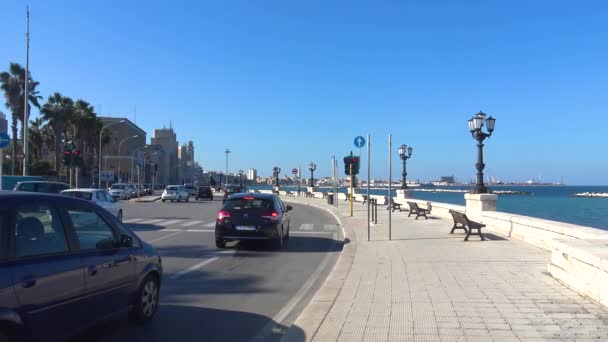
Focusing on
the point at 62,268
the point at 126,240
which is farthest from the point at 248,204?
the point at 62,268

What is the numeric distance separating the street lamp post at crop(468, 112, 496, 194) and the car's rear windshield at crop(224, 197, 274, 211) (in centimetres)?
960

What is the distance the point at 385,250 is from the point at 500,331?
759 centimetres

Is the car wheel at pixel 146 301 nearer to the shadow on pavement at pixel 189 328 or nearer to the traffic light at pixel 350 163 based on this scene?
the shadow on pavement at pixel 189 328

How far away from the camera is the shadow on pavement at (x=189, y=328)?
586 centimetres

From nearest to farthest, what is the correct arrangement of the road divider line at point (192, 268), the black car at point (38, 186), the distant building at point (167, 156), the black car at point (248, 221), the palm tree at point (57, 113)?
the road divider line at point (192, 268), the black car at point (248, 221), the black car at point (38, 186), the palm tree at point (57, 113), the distant building at point (167, 156)

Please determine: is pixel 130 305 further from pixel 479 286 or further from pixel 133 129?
pixel 133 129

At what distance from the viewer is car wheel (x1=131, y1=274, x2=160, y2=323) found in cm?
613

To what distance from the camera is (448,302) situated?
23.6ft

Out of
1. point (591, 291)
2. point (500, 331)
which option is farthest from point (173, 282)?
point (591, 291)

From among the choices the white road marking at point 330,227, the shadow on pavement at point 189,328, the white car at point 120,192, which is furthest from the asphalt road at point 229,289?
the white car at point 120,192

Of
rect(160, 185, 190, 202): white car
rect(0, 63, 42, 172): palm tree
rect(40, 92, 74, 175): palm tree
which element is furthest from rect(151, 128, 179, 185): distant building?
rect(160, 185, 190, 202): white car

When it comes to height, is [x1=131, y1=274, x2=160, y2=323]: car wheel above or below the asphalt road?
above

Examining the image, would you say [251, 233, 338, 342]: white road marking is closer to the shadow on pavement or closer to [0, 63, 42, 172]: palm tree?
the shadow on pavement

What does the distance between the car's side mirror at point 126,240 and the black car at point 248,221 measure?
790cm
